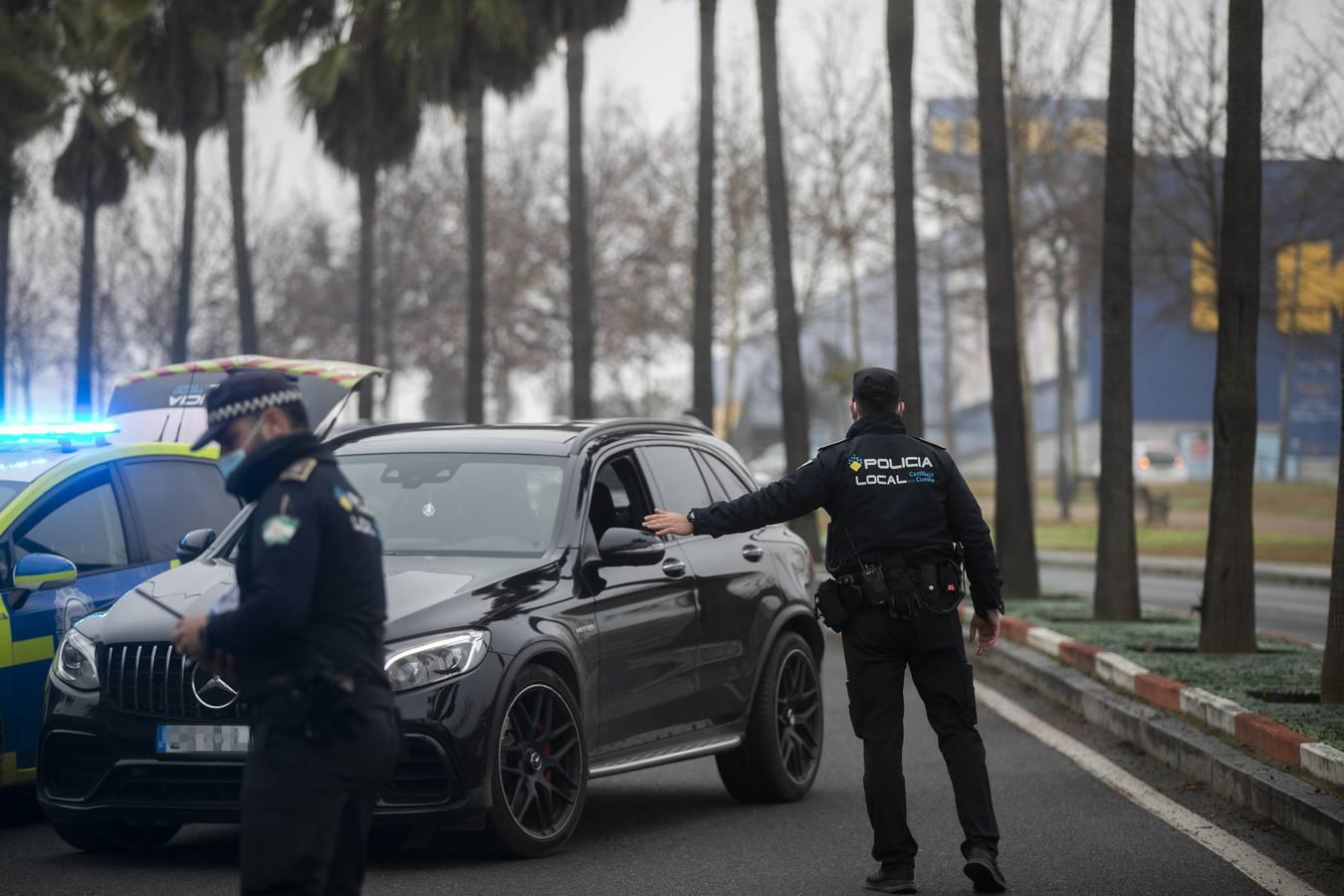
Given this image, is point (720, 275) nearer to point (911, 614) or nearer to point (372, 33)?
point (372, 33)

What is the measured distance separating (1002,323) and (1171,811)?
11.5 metres

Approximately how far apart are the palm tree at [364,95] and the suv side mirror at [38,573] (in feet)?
73.8

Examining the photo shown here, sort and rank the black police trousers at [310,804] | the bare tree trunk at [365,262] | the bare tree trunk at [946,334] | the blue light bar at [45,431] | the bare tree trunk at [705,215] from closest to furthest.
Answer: the black police trousers at [310,804], the blue light bar at [45,431], the bare tree trunk at [705,215], the bare tree trunk at [365,262], the bare tree trunk at [946,334]

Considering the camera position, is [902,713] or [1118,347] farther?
Answer: [1118,347]

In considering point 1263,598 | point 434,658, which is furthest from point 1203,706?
point 1263,598

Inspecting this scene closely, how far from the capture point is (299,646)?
4594mm

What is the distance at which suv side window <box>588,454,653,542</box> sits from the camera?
27.7 ft

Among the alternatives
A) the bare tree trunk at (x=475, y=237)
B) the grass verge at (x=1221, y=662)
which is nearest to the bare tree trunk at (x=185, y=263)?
the bare tree trunk at (x=475, y=237)

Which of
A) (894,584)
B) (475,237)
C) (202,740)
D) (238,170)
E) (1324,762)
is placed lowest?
(1324,762)

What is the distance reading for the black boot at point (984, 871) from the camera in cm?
678

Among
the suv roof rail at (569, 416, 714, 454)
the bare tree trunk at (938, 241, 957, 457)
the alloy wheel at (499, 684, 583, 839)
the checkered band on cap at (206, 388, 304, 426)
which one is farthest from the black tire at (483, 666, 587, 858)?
the bare tree trunk at (938, 241, 957, 457)

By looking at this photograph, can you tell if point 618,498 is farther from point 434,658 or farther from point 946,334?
point 946,334

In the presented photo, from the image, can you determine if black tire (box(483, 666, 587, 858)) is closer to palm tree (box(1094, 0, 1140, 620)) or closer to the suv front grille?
the suv front grille

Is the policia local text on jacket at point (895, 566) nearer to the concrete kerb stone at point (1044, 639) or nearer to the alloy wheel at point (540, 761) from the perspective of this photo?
the alloy wheel at point (540, 761)
